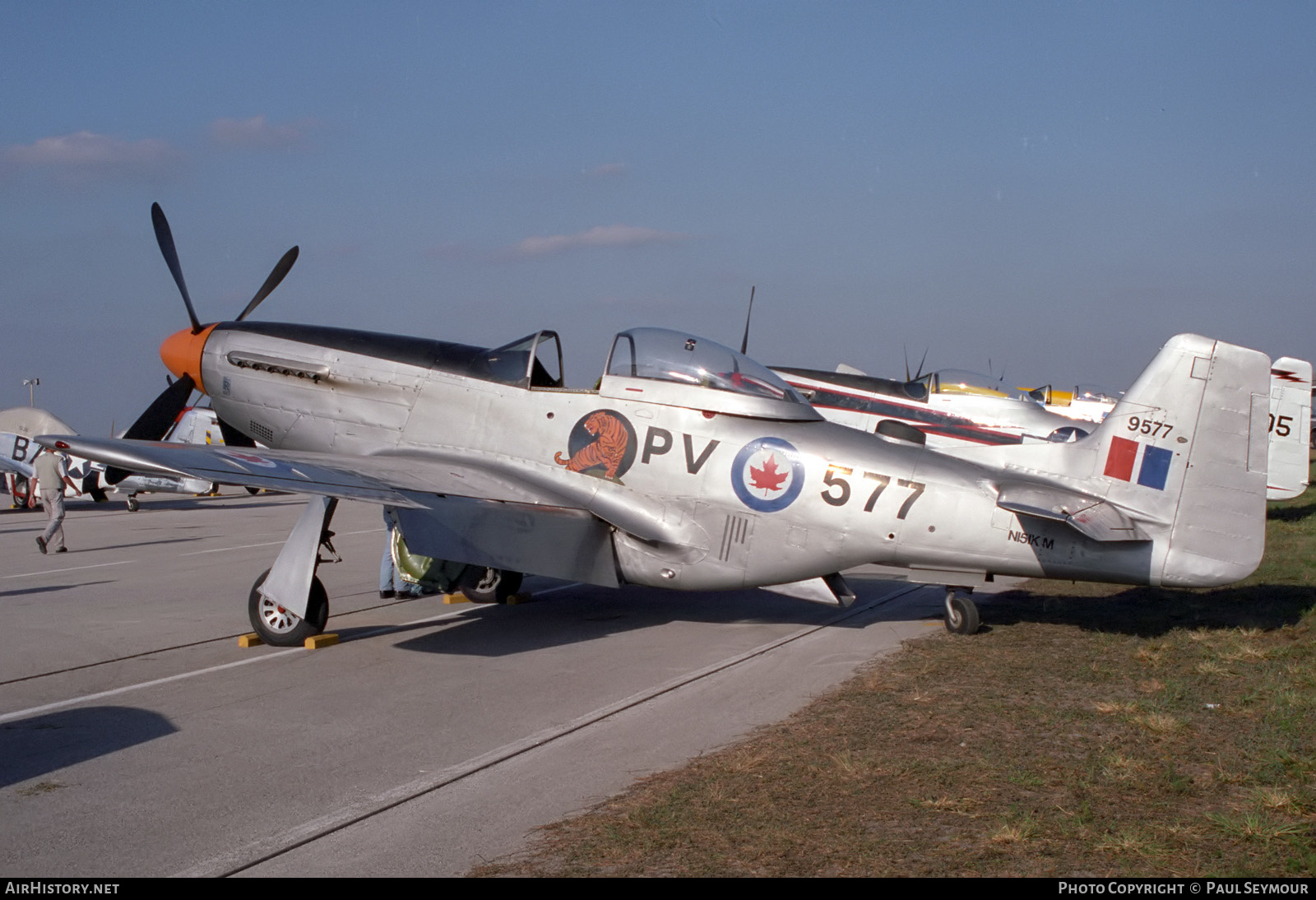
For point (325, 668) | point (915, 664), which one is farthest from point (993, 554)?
point (325, 668)

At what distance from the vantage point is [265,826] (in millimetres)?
4441

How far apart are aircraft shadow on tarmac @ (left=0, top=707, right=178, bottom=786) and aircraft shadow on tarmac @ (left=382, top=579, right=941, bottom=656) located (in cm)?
244

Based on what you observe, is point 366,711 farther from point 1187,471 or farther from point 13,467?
point 13,467

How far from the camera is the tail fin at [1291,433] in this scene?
1625cm

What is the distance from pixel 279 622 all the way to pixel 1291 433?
1606 cm

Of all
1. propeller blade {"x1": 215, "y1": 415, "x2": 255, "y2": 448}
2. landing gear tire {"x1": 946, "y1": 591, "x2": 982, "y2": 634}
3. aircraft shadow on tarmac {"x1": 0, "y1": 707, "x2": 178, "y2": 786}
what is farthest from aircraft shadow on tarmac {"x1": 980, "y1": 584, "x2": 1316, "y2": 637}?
propeller blade {"x1": 215, "y1": 415, "x2": 255, "y2": 448}

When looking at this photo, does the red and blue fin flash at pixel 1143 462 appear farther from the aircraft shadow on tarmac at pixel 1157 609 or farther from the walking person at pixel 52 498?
the walking person at pixel 52 498

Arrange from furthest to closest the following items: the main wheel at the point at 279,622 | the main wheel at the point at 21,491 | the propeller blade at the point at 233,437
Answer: the main wheel at the point at 21,491, the propeller blade at the point at 233,437, the main wheel at the point at 279,622

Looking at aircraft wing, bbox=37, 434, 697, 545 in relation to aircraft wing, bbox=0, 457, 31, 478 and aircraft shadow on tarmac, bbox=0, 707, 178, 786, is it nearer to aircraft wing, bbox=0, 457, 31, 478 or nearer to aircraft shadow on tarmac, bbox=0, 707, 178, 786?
aircraft shadow on tarmac, bbox=0, 707, 178, 786

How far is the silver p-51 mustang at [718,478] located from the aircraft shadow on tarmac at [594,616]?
2.52 feet

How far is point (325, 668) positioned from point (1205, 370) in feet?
23.5

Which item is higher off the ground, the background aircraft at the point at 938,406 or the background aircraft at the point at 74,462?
the background aircraft at the point at 938,406

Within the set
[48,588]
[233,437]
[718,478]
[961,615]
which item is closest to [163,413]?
[233,437]

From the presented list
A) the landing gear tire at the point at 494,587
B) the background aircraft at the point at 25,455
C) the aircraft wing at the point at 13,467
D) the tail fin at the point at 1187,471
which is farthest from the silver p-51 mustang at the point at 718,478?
the aircraft wing at the point at 13,467
